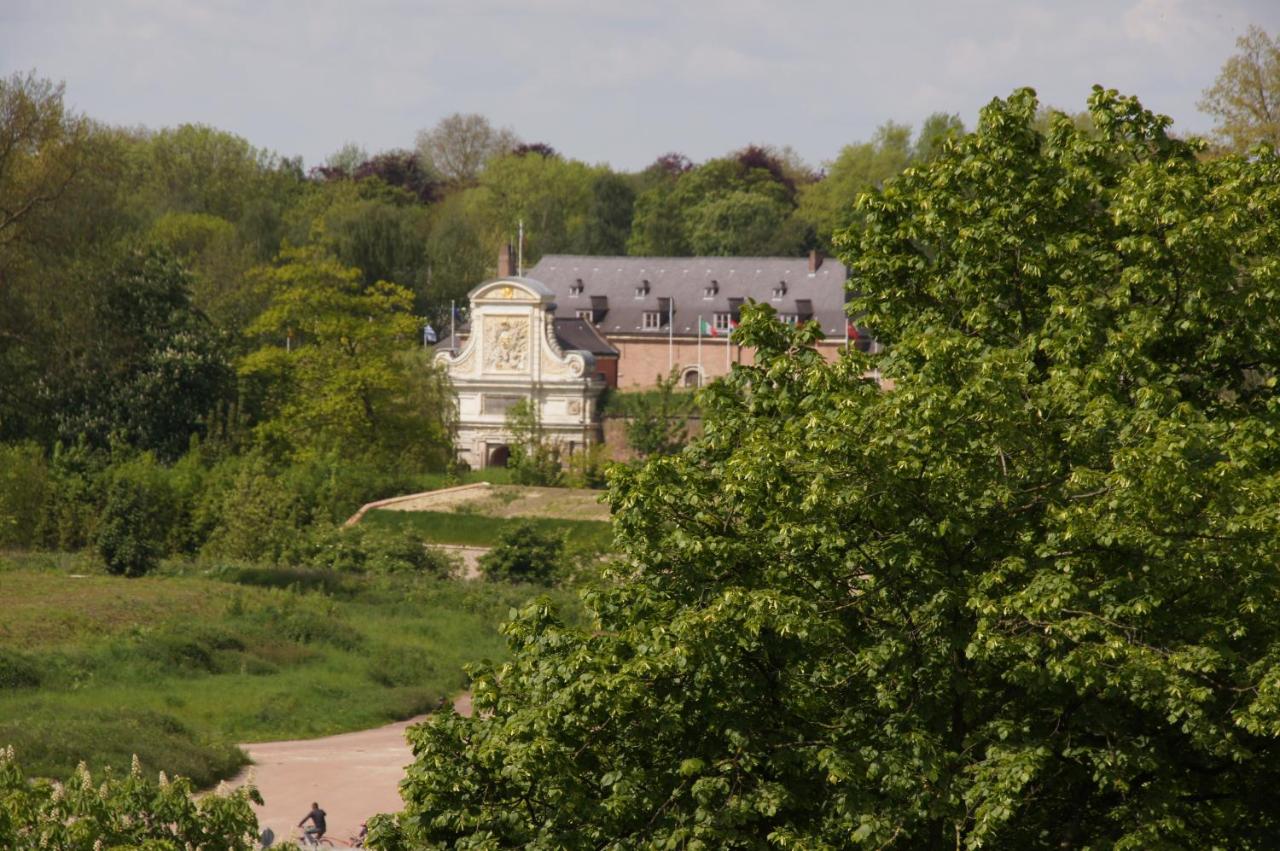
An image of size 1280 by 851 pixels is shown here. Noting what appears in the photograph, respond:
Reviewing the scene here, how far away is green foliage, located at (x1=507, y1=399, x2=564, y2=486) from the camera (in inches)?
2928

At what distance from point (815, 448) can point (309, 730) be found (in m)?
24.9

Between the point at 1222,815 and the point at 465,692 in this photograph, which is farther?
the point at 465,692

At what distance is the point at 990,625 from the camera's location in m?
17.4

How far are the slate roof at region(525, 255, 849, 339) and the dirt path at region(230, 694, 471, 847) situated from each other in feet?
202

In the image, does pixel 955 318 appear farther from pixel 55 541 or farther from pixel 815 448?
pixel 55 541

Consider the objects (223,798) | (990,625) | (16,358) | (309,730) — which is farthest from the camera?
(16,358)

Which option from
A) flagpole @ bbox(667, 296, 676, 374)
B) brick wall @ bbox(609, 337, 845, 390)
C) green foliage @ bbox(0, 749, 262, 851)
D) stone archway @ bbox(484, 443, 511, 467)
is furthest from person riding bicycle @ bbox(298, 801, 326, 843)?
flagpole @ bbox(667, 296, 676, 374)

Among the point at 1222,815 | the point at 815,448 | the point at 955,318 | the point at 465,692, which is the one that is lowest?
the point at 465,692

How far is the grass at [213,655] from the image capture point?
35.8 metres

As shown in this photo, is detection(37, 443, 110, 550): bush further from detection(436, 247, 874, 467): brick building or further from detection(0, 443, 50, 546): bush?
detection(436, 247, 874, 467): brick building

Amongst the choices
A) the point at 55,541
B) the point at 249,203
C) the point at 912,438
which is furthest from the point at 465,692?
the point at 249,203

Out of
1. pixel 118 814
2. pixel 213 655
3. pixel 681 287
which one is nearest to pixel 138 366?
pixel 213 655

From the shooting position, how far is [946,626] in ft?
60.1

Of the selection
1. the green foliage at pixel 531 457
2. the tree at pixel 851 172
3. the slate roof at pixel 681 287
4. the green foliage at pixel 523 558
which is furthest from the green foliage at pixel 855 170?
the green foliage at pixel 523 558
